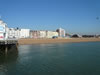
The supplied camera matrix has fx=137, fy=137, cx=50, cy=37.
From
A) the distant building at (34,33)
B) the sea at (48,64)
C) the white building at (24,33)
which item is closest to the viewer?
the sea at (48,64)

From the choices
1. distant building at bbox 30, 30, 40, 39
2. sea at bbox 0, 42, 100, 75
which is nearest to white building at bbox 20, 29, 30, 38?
distant building at bbox 30, 30, 40, 39

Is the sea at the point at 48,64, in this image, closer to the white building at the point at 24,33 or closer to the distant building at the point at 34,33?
the white building at the point at 24,33

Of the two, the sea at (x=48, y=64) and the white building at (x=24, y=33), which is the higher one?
the white building at (x=24, y=33)

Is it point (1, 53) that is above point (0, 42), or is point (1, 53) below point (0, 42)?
below

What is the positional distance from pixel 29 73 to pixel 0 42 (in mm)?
13676

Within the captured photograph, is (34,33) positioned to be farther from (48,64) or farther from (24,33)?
(48,64)

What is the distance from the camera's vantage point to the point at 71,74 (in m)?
15.9

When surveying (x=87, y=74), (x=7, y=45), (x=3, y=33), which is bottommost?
(x=87, y=74)

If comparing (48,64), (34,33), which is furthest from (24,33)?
(48,64)

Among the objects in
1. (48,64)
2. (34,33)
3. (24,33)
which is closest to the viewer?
(48,64)

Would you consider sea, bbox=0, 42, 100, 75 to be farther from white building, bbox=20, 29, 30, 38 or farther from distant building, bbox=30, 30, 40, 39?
distant building, bbox=30, 30, 40, 39

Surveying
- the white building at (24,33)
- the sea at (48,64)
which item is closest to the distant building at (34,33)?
the white building at (24,33)

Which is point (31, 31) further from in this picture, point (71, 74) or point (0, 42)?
point (71, 74)

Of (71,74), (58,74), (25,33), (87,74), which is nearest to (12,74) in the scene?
(58,74)
